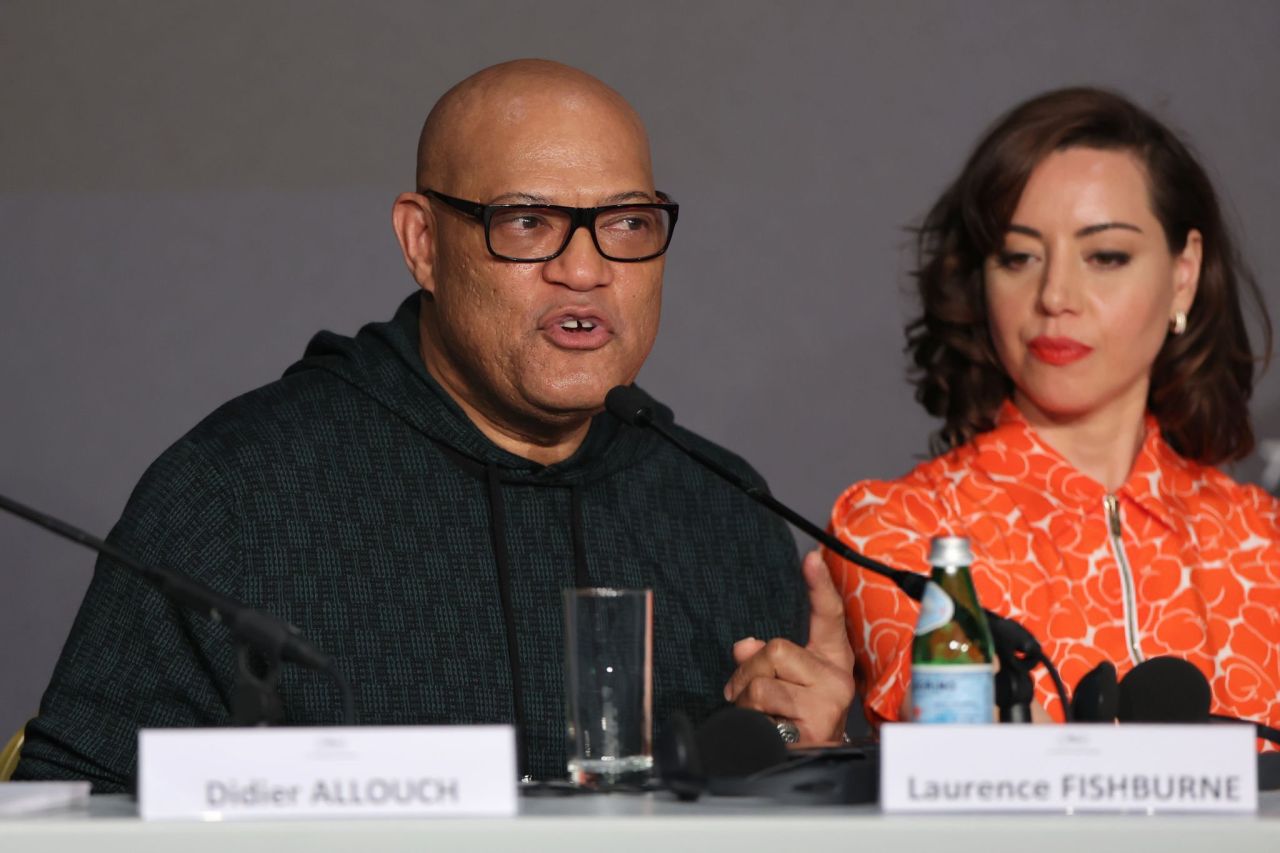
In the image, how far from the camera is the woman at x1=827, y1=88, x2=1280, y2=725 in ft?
6.98

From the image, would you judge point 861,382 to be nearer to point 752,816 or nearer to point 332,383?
point 332,383

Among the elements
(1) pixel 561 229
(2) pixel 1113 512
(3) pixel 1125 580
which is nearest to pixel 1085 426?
(2) pixel 1113 512

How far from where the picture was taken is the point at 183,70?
9.85ft

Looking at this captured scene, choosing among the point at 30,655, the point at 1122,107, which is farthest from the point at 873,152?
the point at 30,655

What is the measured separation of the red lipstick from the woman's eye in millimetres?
113

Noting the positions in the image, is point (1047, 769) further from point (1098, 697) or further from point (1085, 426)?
point (1085, 426)

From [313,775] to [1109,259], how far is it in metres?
1.55

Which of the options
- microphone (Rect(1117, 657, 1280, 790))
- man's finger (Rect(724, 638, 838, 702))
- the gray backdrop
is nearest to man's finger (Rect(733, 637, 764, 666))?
man's finger (Rect(724, 638, 838, 702))

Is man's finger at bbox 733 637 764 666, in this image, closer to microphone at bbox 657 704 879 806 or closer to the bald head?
microphone at bbox 657 704 879 806

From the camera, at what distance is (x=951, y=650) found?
1.14 metres

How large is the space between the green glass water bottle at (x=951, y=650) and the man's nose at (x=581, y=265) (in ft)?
2.53

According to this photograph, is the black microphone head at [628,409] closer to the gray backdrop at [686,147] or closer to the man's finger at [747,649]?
the man's finger at [747,649]

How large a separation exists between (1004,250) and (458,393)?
0.76 m

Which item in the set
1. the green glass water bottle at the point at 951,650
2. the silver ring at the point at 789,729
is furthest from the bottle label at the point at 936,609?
the silver ring at the point at 789,729
